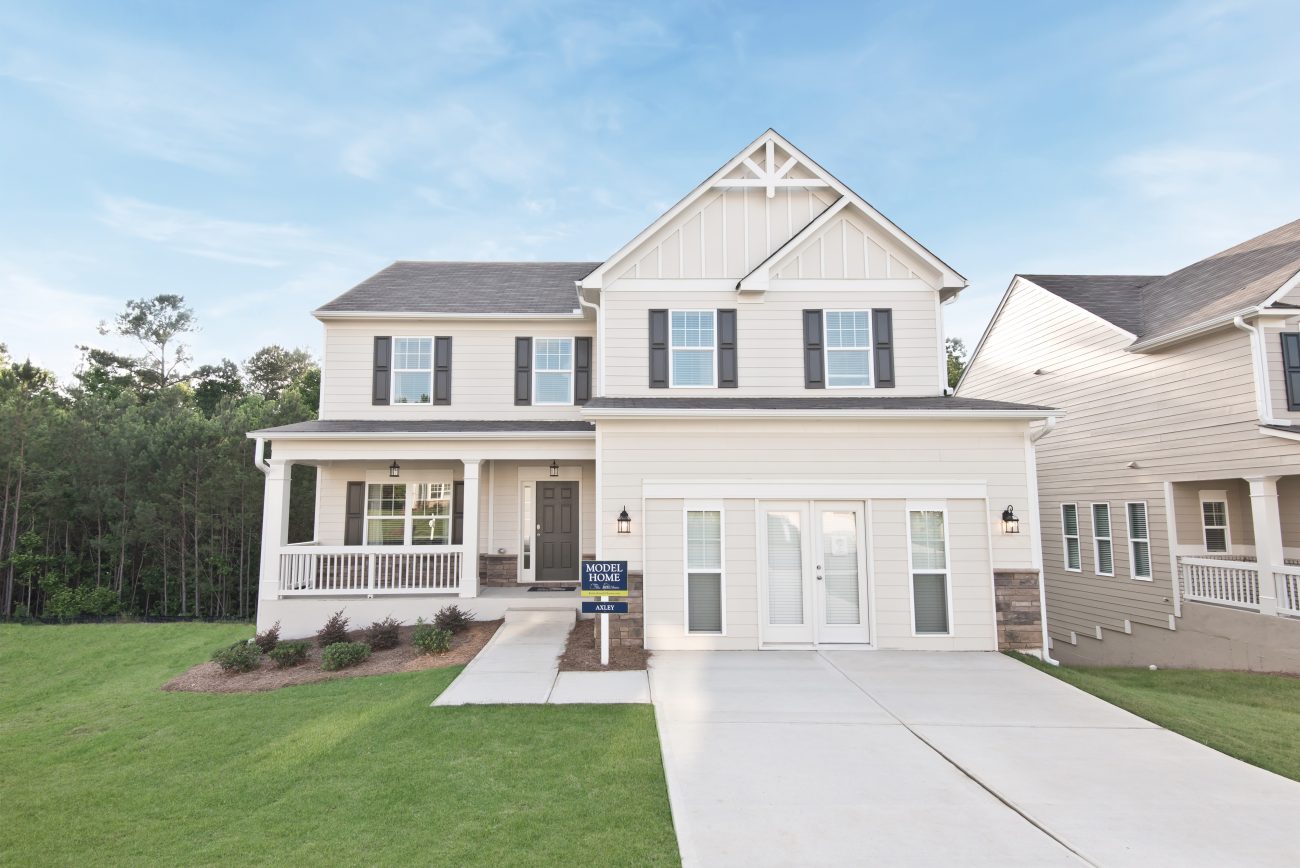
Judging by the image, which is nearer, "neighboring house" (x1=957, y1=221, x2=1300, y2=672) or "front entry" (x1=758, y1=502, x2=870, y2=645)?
"front entry" (x1=758, y1=502, x2=870, y2=645)

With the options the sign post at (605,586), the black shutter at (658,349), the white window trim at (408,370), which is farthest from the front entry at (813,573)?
the white window trim at (408,370)

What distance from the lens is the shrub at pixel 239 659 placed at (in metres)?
8.89

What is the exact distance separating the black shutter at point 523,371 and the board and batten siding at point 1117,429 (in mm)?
12931

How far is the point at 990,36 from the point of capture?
50.1ft

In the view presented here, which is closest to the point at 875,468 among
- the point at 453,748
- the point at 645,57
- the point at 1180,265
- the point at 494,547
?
the point at 453,748

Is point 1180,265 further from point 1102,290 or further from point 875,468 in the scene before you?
point 875,468

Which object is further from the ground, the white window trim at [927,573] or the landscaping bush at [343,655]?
the white window trim at [927,573]

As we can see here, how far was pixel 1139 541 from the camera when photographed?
1262 cm

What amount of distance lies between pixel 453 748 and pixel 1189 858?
5.48 metres

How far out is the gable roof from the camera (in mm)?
13242

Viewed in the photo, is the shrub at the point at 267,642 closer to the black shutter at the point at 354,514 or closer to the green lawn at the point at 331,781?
the green lawn at the point at 331,781

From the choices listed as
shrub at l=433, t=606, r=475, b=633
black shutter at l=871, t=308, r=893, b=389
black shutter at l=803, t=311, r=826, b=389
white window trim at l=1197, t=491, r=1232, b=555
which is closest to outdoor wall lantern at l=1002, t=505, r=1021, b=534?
black shutter at l=871, t=308, r=893, b=389

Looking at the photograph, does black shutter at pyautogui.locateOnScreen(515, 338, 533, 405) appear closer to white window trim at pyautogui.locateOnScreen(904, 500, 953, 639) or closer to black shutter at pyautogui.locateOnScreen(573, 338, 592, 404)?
black shutter at pyautogui.locateOnScreen(573, 338, 592, 404)

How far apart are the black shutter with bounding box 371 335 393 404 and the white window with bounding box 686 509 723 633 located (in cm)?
776
